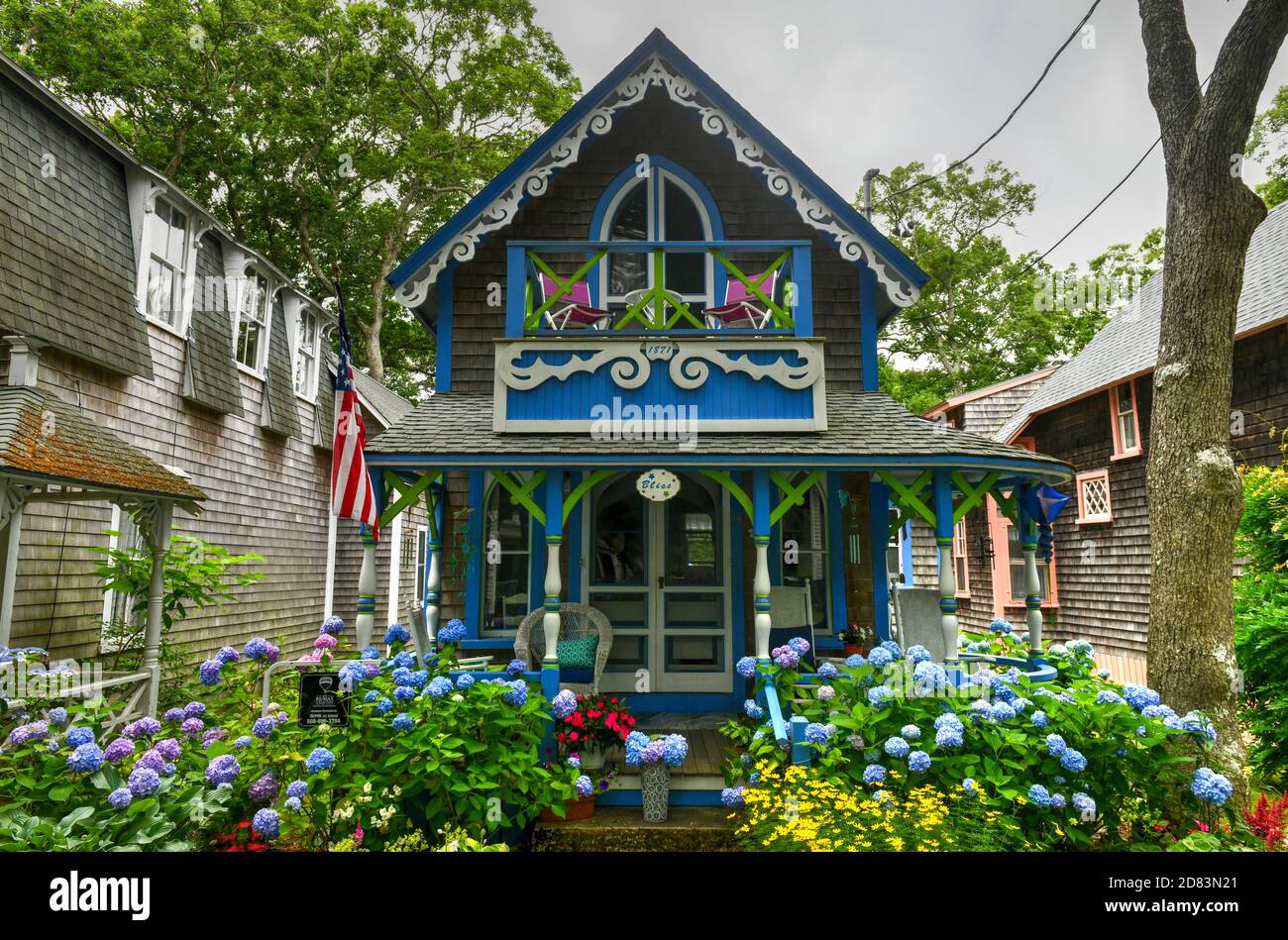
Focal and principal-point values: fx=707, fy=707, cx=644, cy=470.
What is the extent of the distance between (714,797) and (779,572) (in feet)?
8.84

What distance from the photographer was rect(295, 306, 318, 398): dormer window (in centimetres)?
1377

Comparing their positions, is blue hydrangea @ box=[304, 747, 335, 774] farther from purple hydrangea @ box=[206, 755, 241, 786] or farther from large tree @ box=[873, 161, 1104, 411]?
large tree @ box=[873, 161, 1104, 411]

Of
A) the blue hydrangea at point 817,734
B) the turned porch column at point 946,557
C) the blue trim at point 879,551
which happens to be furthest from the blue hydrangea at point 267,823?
the blue trim at point 879,551

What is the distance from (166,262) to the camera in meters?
9.76

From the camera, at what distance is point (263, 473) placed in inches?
485

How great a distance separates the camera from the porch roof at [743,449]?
19.5 ft

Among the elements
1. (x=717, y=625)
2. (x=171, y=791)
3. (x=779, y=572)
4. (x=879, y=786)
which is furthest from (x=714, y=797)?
(x=171, y=791)

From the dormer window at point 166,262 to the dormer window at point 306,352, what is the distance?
3562 mm

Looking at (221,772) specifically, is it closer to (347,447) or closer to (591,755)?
(347,447)

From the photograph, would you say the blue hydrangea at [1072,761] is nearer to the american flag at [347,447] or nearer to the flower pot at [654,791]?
the flower pot at [654,791]

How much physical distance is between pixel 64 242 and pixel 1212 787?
11311 mm

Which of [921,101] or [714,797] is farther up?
[921,101]

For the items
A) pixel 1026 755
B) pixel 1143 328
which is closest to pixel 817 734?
pixel 1026 755
